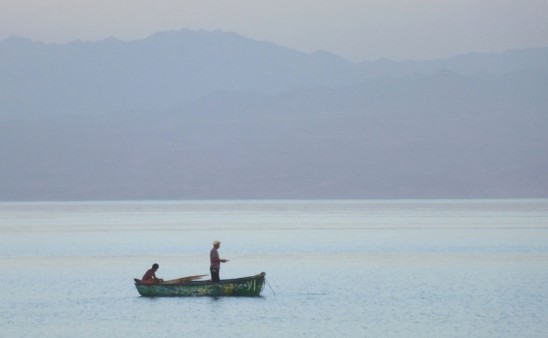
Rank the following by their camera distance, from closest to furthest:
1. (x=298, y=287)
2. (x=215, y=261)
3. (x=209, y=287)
Result: (x=215, y=261) < (x=209, y=287) < (x=298, y=287)

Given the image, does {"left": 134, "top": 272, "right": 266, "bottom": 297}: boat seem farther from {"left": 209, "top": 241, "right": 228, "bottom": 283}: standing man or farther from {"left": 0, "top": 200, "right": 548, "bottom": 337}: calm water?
{"left": 0, "top": 200, "right": 548, "bottom": 337}: calm water

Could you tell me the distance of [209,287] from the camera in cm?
4756

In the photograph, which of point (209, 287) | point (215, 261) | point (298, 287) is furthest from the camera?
point (298, 287)

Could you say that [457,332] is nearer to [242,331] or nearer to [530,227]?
[242,331]

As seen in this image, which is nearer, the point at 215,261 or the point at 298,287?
the point at 215,261

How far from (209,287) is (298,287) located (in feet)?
30.0

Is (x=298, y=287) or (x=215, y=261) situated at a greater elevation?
(x=215, y=261)

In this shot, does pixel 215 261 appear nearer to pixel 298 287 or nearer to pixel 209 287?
pixel 209 287

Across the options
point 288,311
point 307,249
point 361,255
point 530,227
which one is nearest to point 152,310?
point 288,311

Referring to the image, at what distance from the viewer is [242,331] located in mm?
39844

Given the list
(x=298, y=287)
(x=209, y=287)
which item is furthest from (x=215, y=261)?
(x=298, y=287)

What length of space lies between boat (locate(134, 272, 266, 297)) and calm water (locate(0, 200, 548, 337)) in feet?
1.20

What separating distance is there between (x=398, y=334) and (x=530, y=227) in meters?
94.0

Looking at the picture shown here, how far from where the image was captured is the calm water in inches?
1620
